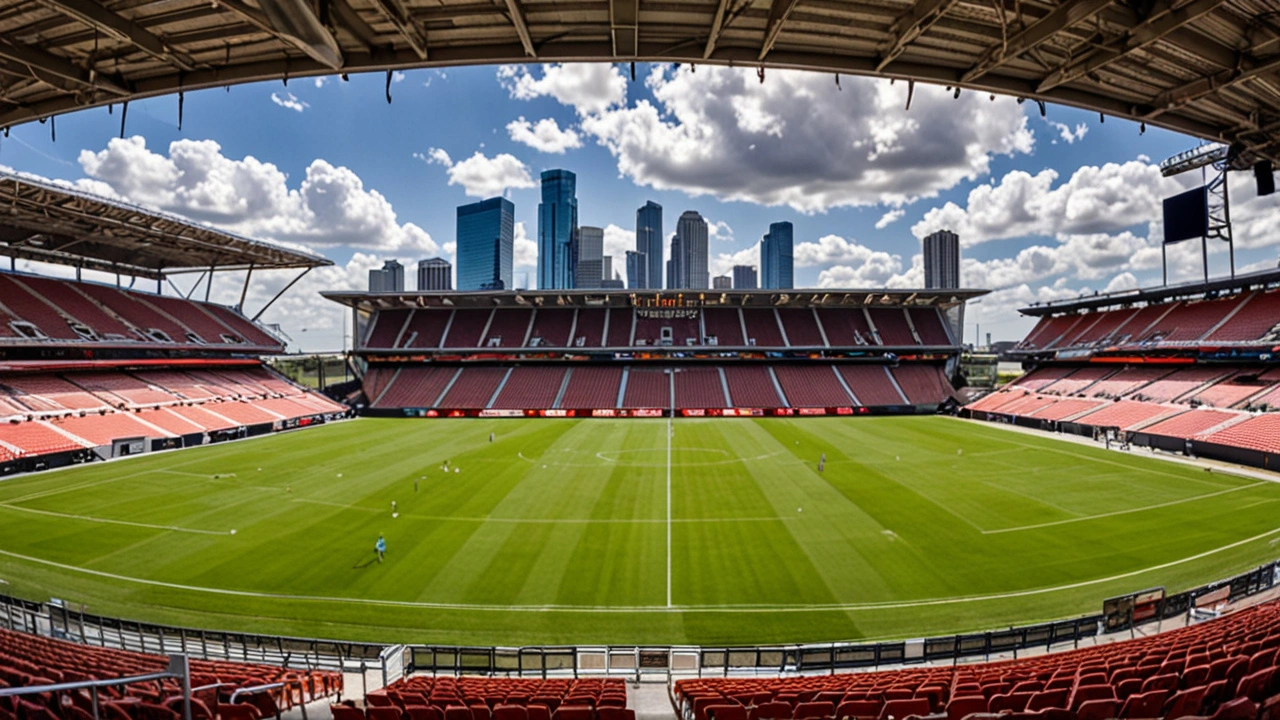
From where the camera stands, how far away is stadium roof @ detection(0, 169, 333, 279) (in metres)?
37.8

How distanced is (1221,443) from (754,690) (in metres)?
44.3

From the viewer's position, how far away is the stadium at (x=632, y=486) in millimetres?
7449

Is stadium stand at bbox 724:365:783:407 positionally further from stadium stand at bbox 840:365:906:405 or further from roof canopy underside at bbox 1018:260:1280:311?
roof canopy underside at bbox 1018:260:1280:311

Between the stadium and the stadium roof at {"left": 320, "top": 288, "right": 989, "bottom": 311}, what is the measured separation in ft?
40.3

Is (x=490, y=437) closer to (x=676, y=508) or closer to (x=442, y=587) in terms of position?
(x=676, y=508)

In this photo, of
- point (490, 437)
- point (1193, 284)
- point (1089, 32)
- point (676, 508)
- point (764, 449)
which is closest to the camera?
point (1089, 32)

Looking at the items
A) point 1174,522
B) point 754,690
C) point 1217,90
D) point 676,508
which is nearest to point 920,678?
point 754,690

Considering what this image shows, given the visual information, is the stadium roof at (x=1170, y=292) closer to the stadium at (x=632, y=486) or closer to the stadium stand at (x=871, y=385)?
the stadium at (x=632, y=486)

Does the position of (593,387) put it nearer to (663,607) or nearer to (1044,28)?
(663,607)

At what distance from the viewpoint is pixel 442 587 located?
18.3 m

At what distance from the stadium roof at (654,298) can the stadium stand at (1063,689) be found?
Answer: 62095 millimetres

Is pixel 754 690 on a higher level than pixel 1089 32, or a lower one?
lower

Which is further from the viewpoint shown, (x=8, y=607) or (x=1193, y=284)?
(x=1193, y=284)

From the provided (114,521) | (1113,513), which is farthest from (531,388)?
(1113,513)
